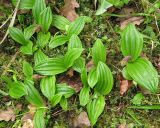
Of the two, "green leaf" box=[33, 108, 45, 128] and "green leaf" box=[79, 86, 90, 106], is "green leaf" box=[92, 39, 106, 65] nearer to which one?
"green leaf" box=[79, 86, 90, 106]

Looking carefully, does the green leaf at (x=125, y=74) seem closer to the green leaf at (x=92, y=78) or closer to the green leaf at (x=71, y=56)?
the green leaf at (x=92, y=78)

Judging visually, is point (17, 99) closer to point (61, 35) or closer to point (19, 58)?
point (19, 58)

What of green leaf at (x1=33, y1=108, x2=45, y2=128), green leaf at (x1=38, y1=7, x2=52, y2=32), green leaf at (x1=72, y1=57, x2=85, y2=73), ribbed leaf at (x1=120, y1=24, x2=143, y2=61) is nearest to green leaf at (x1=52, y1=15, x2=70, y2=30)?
green leaf at (x1=38, y1=7, x2=52, y2=32)

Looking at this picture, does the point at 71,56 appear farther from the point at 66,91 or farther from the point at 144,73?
the point at 144,73

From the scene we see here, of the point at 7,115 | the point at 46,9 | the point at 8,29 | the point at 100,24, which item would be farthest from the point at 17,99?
the point at 100,24

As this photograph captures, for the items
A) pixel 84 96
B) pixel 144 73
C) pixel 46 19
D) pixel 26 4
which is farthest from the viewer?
pixel 26 4

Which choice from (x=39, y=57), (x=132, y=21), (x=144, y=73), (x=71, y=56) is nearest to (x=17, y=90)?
(x=39, y=57)

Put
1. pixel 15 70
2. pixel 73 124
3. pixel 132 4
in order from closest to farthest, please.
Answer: pixel 73 124 < pixel 15 70 < pixel 132 4
